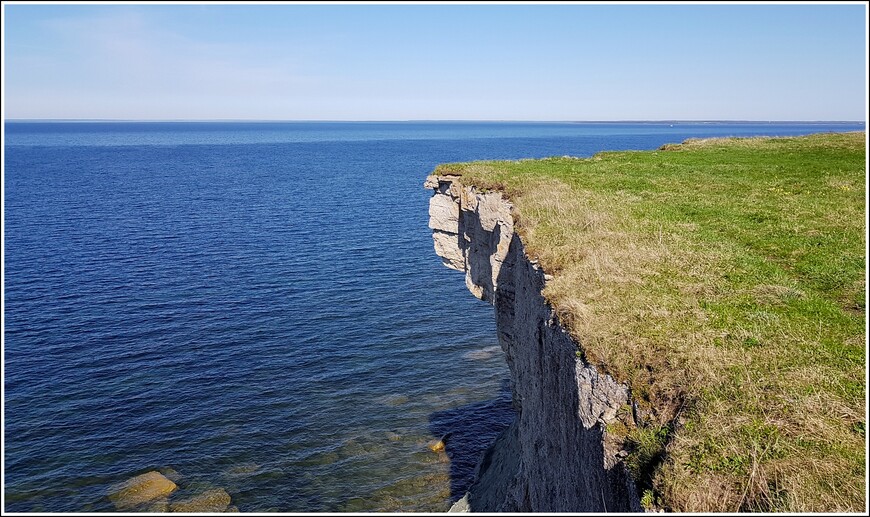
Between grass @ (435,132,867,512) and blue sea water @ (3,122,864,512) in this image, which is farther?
blue sea water @ (3,122,864,512)

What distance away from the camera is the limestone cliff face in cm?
1105

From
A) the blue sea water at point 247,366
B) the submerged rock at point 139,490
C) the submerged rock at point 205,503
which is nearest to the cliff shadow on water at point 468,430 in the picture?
the blue sea water at point 247,366

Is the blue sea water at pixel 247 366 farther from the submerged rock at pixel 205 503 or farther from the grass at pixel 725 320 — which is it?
the grass at pixel 725 320

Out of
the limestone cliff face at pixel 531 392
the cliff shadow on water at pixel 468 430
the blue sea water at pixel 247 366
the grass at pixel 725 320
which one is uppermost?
the grass at pixel 725 320

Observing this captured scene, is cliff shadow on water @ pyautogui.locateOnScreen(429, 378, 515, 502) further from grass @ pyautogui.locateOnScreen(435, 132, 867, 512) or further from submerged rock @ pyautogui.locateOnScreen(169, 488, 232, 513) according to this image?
grass @ pyautogui.locateOnScreen(435, 132, 867, 512)

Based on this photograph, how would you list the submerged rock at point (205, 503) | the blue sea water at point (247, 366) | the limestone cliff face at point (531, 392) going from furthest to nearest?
1. the blue sea water at point (247, 366)
2. the submerged rock at point (205, 503)
3. the limestone cliff face at point (531, 392)

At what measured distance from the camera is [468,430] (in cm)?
3191

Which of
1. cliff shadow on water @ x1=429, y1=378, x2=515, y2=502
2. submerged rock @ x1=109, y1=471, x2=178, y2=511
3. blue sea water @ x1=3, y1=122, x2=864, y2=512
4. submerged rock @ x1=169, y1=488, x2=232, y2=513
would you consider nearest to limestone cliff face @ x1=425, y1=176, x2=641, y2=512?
cliff shadow on water @ x1=429, y1=378, x2=515, y2=502

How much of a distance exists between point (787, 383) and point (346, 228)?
57063mm

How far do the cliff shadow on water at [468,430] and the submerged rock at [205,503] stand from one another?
9779mm

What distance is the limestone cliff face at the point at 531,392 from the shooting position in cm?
1105

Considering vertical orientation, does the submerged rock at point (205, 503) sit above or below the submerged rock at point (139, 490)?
below

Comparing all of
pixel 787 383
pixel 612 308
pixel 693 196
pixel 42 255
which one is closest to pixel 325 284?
pixel 42 255

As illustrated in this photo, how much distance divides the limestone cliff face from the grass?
58cm
